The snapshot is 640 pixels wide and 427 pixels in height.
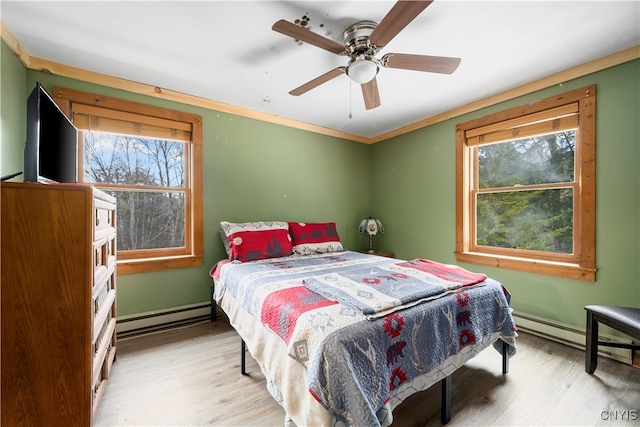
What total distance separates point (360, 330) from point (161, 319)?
93.1 inches

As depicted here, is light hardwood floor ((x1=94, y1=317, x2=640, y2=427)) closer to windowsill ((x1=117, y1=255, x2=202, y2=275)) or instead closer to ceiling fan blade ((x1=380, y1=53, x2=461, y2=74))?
windowsill ((x1=117, y1=255, x2=202, y2=275))

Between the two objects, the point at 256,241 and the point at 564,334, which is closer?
the point at 564,334

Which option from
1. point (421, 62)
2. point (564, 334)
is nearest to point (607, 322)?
point (564, 334)

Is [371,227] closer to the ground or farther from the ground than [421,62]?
closer to the ground

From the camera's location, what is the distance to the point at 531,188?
257 cm

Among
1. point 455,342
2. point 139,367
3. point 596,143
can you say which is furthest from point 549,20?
point 139,367

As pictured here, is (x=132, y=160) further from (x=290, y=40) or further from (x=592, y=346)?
(x=592, y=346)

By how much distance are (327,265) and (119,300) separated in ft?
A: 6.50

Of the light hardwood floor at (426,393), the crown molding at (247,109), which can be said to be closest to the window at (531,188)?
the crown molding at (247,109)

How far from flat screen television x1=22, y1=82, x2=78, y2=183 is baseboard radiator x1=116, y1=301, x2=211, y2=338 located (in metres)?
1.44

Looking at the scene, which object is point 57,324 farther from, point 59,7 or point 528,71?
point 528,71

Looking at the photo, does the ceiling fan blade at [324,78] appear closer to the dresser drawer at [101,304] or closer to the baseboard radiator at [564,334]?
the dresser drawer at [101,304]

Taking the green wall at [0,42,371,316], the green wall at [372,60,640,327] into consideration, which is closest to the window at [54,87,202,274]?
the green wall at [0,42,371,316]

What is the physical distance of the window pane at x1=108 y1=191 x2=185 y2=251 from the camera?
8.29ft
